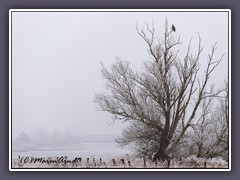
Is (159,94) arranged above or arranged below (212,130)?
above

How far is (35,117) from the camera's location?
77.1 inches

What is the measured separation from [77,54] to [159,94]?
51 centimetres

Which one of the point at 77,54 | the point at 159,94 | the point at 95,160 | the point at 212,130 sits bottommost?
the point at 95,160

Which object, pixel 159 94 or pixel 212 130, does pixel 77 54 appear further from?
pixel 212 130

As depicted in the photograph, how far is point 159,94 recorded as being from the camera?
6.53 ft

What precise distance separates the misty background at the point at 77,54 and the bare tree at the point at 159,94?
0.04 m

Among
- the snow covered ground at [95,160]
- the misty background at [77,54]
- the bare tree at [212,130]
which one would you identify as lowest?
the snow covered ground at [95,160]

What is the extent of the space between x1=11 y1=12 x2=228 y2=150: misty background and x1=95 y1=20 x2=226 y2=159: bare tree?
0.04 meters

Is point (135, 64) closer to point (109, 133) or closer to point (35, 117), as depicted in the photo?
point (109, 133)

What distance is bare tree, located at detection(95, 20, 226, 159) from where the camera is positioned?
6.45 feet

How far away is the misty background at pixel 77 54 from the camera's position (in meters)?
1.96

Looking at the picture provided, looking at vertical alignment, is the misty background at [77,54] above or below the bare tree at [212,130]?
above

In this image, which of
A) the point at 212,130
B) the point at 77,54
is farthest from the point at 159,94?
the point at 77,54

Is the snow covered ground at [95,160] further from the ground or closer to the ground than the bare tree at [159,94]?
closer to the ground
